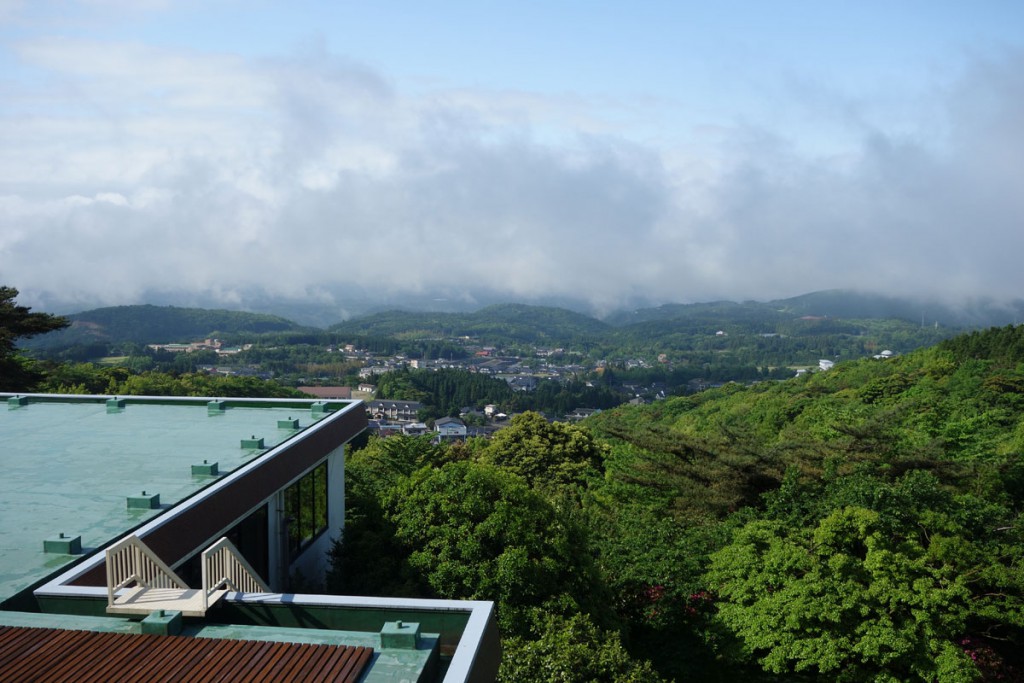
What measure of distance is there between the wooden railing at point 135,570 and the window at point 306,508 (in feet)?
16.0

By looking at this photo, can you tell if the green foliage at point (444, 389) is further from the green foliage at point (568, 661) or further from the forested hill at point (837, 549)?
the green foliage at point (568, 661)

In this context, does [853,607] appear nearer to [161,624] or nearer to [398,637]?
[398,637]

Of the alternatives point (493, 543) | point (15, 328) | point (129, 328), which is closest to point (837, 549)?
point (493, 543)

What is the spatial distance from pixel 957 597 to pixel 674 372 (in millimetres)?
140537

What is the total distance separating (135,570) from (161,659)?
1.41 metres

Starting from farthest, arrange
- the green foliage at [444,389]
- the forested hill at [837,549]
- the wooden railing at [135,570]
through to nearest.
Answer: the green foliage at [444,389] < the forested hill at [837,549] < the wooden railing at [135,570]

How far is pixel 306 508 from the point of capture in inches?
495

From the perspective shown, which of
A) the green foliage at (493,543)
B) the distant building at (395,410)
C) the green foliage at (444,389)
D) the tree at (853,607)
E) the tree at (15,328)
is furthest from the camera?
the green foliage at (444,389)

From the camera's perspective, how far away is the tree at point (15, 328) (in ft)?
97.8

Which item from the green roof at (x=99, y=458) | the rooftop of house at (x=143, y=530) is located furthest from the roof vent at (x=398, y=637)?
the green roof at (x=99, y=458)

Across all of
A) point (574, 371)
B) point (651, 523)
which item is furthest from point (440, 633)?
point (574, 371)

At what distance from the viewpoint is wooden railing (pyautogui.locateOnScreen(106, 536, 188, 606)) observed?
6.18 metres

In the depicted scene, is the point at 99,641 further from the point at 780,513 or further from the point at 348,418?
the point at 780,513

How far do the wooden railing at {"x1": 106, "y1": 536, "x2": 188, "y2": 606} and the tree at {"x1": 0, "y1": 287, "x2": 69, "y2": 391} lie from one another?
27.8m
